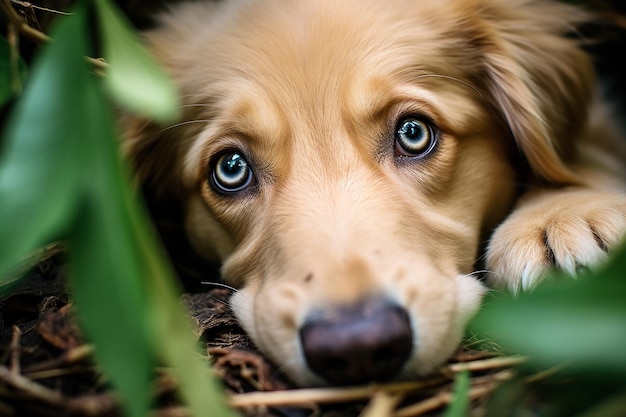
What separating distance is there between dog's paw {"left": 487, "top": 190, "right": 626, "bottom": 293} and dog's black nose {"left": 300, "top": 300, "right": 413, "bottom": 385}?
1.91 ft

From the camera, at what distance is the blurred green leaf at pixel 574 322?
4.30ft

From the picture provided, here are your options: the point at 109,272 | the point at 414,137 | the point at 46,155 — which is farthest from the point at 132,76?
the point at 414,137

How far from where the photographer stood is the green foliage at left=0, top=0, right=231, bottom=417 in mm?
1254

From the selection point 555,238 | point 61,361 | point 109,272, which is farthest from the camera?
point 555,238

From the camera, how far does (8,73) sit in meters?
1.78

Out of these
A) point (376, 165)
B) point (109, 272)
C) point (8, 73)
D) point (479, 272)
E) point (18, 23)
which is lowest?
point (479, 272)

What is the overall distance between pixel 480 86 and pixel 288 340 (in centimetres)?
129

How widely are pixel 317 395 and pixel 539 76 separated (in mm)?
1582

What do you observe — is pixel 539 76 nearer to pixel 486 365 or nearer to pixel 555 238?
pixel 555 238

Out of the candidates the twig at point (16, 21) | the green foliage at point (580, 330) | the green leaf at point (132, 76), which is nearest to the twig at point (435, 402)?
the green foliage at point (580, 330)

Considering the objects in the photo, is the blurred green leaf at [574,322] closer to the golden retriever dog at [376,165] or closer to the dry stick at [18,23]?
the golden retriever dog at [376,165]

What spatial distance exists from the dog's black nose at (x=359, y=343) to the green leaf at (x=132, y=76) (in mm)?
604

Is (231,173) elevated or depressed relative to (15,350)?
elevated

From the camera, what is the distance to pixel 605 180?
107 inches
